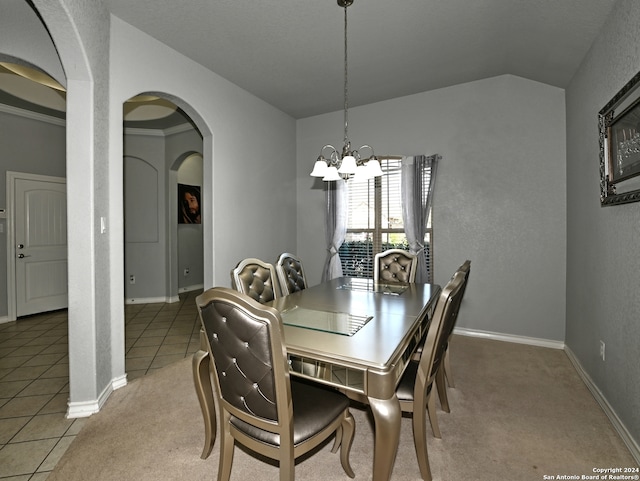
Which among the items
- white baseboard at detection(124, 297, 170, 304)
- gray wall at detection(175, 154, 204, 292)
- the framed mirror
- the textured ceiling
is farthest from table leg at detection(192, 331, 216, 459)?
gray wall at detection(175, 154, 204, 292)

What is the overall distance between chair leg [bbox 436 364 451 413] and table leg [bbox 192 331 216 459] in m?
1.39

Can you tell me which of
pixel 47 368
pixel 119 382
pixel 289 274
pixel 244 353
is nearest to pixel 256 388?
pixel 244 353

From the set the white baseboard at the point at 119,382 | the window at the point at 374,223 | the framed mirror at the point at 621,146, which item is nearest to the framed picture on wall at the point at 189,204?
the window at the point at 374,223

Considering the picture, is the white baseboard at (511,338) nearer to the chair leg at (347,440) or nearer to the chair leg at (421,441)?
the chair leg at (421,441)

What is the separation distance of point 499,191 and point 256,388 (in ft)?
11.1

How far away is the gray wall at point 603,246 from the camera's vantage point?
186 cm

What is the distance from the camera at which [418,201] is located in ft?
12.4

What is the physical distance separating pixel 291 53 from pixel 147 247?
161 inches

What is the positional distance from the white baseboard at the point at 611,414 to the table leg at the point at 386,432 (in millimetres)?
1524

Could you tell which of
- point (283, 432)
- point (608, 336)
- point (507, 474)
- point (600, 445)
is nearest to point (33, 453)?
point (283, 432)

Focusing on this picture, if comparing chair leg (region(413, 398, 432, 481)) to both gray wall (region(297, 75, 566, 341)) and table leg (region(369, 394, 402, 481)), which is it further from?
gray wall (region(297, 75, 566, 341))

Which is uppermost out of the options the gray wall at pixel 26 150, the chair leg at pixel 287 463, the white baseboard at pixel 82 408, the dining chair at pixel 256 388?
the gray wall at pixel 26 150

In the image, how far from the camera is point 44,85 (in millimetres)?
3883

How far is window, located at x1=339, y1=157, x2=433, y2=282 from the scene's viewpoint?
4.05 metres
